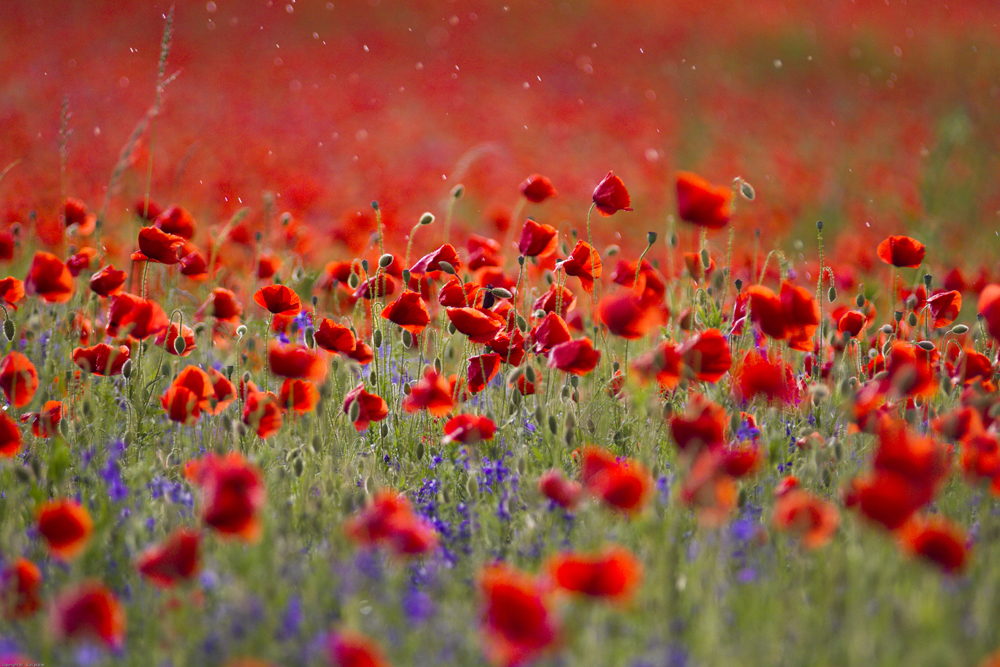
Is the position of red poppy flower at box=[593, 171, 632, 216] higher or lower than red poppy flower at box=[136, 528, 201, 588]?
higher

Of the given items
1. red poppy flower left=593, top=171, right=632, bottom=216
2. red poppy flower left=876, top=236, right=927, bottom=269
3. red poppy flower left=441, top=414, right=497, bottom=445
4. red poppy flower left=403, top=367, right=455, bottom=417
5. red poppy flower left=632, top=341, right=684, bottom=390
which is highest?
red poppy flower left=593, top=171, right=632, bottom=216

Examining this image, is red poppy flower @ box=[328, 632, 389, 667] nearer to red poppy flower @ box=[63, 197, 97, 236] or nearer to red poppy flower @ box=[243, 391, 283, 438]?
red poppy flower @ box=[243, 391, 283, 438]

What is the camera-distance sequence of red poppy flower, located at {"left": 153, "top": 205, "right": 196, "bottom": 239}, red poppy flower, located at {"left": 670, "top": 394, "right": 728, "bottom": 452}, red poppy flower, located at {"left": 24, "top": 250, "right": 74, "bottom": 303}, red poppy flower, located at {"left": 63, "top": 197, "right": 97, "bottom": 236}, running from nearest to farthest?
1. red poppy flower, located at {"left": 670, "top": 394, "right": 728, "bottom": 452}
2. red poppy flower, located at {"left": 24, "top": 250, "right": 74, "bottom": 303}
3. red poppy flower, located at {"left": 153, "top": 205, "right": 196, "bottom": 239}
4. red poppy flower, located at {"left": 63, "top": 197, "right": 97, "bottom": 236}

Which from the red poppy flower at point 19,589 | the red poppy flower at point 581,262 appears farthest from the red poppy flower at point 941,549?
the red poppy flower at point 19,589

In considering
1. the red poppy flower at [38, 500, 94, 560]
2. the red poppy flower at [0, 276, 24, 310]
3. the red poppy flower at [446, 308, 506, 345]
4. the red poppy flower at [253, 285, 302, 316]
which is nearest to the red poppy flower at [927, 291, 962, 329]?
the red poppy flower at [446, 308, 506, 345]

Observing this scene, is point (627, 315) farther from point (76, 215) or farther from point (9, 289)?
point (76, 215)

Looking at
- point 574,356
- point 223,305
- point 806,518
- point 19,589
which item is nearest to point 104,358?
point 223,305

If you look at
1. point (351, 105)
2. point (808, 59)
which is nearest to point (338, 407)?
point (351, 105)

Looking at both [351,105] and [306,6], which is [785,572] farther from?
[306,6]
